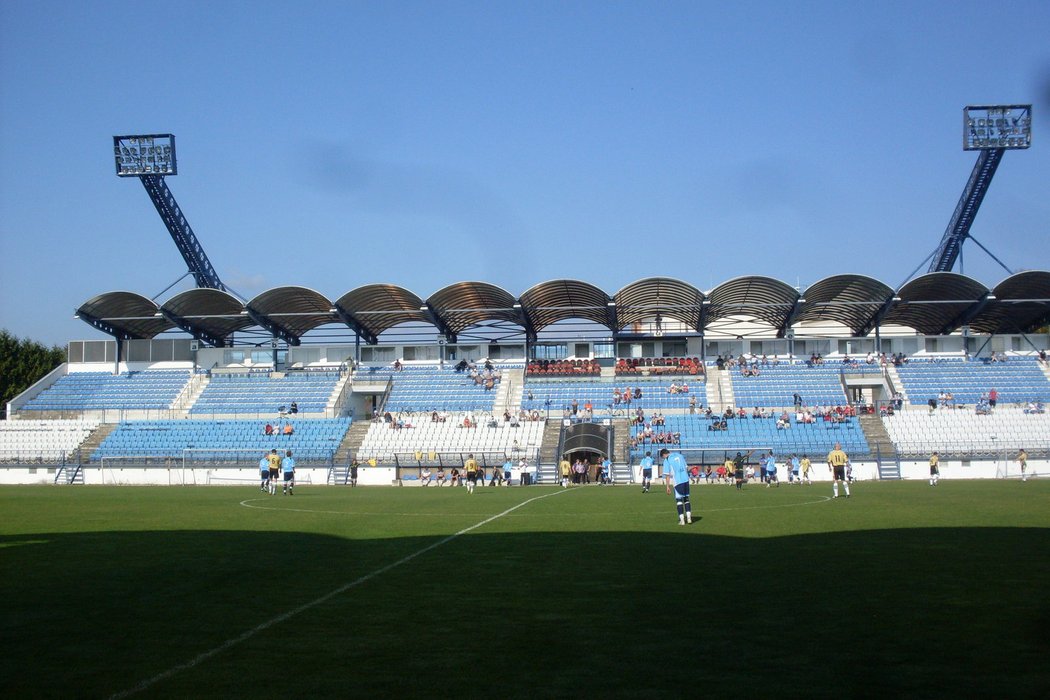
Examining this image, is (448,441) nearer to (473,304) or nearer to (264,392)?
(473,304)

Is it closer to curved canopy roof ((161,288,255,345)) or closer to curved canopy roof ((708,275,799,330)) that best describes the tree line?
curved canopy roof ((161,288,255,345))

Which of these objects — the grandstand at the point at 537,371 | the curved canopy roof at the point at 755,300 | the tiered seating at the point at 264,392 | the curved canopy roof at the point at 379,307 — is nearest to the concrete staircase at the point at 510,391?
the grandstand at the point at 537,371

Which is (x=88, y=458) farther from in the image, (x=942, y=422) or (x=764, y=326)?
(x=942, y=422)

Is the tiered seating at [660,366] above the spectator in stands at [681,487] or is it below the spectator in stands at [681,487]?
above

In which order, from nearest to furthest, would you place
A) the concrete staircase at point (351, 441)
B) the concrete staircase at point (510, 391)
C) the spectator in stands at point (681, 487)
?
the spectator in stands at point (681, 487), the concrete staircase at point (351, 441), the concrete staircase at point (510, 391)

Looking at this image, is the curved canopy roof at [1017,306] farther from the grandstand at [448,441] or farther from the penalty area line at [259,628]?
the penalty area line at [259,628]

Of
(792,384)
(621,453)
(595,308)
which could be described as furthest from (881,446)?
(595,308)

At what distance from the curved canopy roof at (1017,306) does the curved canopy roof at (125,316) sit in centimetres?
5745

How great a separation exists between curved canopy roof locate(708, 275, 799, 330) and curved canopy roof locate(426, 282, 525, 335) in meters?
13.7

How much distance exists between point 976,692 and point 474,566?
346 inches

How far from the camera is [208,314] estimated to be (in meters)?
73.6

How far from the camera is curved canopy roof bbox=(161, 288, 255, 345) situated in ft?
227

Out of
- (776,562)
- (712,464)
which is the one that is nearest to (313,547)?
(776,562)

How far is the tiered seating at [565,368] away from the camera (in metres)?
70.8
